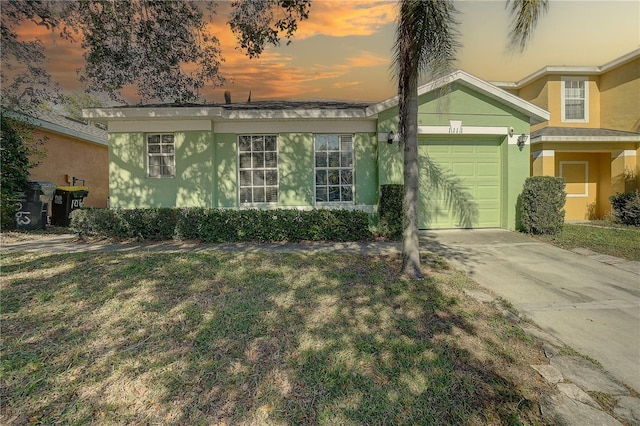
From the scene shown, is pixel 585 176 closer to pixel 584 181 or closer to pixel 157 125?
pixel 584 181

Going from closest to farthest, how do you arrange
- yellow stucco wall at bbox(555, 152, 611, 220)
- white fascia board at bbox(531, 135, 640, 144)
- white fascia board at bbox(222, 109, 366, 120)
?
white fascia board at bbox(222, 109, 366, 120) → white fascia board at bbox(531, 135, 640, 144) → yellow stucco wall at bbox(555, 152, 611, 220)

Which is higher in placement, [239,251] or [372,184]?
[372,184]

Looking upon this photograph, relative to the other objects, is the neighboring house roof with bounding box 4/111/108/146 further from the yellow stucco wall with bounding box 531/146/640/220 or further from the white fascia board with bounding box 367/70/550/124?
the yellow stucco wall with bounding box 531/146/640/220

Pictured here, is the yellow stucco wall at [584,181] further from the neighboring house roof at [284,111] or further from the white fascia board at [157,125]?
the white fascia board at [157,125]

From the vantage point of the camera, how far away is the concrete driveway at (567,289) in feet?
11.9

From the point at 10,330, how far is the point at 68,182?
1320cm

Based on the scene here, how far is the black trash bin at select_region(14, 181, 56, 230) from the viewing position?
32.5ft

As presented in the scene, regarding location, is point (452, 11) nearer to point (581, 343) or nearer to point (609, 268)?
point (581, 343)

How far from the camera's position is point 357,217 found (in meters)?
8.10

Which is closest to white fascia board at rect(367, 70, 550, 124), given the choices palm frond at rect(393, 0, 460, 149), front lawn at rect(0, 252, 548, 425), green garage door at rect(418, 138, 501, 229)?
green garage door at rect(418, 138, 501, 229)

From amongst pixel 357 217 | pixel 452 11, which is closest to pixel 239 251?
pixel 357 217

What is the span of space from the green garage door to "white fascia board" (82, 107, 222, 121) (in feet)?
20.0

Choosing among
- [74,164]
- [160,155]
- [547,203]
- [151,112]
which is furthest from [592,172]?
[74,164]

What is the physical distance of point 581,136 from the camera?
1160cm
